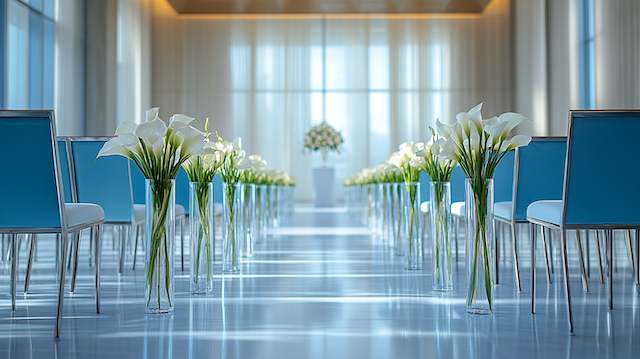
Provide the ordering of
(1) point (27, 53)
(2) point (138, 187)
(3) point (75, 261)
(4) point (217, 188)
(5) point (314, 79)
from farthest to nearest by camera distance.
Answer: (5) point (314, 79) → (1) point (27, 53) → (4) point (217, 188) → (2) point (138, 187) → (3) point (75, 261)

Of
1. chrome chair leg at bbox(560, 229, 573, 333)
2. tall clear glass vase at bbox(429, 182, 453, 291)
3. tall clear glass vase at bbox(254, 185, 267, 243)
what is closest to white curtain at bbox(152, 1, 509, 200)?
tall clear glass vase at bbox(254, 185, 267, 243)

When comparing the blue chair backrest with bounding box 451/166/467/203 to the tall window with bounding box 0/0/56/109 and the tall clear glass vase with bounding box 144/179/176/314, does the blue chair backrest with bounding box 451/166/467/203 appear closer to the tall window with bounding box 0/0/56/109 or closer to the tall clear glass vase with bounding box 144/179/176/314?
the tall clear glass vase with bounding box 144/179/176/314

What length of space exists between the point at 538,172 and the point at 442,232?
71cm

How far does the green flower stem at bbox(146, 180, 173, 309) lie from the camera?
2.75 metres

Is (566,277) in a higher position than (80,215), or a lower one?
lower

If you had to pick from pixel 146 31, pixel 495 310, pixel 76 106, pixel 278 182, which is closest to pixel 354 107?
pixel 146 31

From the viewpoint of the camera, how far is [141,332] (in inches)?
97.9

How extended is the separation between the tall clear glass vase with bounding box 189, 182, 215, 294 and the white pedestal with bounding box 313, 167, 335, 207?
10.6 meters

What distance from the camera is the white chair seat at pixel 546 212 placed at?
8.90 ft

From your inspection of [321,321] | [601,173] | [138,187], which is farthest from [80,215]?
[601,173]

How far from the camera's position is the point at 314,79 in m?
16.8

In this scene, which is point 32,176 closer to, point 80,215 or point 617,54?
point 80,215

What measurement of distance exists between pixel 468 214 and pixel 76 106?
10.6 meters

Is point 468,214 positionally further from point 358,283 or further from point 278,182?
point 278,182
